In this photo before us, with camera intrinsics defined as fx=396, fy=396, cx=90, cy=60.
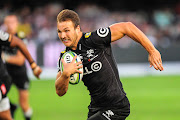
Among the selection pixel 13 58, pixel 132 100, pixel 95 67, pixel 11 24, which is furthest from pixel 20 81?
pixel 95 67

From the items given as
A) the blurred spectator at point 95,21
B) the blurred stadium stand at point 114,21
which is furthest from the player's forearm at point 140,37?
the blurred spectator at point 95,21

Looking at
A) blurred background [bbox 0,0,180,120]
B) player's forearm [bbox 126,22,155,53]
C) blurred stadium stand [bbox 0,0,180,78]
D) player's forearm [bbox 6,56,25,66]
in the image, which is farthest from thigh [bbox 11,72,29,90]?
blurred stadium stand [bbox 0,0,180,78]

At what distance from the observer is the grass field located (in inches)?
389

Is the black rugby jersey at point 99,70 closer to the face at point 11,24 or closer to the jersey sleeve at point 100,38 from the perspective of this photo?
the jersey sleeve at point 100,38

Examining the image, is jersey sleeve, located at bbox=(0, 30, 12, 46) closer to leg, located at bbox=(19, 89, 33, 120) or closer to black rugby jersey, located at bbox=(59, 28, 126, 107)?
black rugby jersey, located at bbox=(59, 28, 126, 107)

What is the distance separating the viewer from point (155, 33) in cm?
2053

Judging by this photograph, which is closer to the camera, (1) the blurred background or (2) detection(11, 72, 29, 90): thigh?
(2) detection(11, 72, 29, 90): thigh

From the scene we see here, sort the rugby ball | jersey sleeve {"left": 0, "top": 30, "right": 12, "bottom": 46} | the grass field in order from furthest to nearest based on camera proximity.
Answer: the grass field → jersey sleeve {"left": 0, "top": 30, "right": 12, "bottom": 46} → the rugby ball

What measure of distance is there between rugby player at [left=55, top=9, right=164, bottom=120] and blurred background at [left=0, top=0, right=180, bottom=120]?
4175 millimetres

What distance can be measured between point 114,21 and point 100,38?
1526cm

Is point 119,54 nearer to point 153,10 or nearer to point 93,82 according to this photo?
point 153,10

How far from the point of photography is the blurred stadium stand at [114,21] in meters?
17.7

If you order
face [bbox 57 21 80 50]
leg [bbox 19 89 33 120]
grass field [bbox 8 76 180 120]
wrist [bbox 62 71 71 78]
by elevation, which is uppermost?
face [bbox 57 21 80 50]

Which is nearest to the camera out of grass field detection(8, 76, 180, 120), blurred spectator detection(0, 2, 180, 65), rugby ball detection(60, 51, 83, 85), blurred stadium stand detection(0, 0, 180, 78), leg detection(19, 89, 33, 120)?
rugby ball detection(60, 51, 83, 85)
